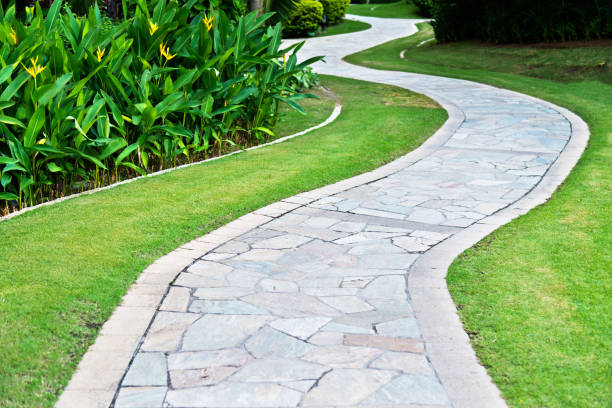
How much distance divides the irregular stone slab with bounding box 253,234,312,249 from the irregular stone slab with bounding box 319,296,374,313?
1.14 metres

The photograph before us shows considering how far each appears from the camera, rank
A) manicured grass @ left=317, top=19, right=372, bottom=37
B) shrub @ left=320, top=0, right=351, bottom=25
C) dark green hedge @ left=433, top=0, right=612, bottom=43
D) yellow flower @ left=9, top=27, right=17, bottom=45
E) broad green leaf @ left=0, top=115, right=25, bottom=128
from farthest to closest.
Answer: shrub @ left=320, top=0, right=351, bottom=25 < manicured grass @ left=317, top=19, right=372, bottom=37 < dark green hedge @ left=433, top=0, right=612, bottom=43 < yellow flower @ left=9, top=27, right=17, bottom=45 < broad green leaf @ left=0, top=115, right=25, bottom=128

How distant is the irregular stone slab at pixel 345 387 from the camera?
336 cm

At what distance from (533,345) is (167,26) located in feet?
19.1

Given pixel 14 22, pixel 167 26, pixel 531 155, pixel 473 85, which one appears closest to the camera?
pixel 14 22

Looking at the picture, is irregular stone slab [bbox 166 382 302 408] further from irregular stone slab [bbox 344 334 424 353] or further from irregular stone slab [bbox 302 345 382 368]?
irregular stone slab [bbox 344 334 424 353]

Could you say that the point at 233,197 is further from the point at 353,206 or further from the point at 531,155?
the point at 531,155

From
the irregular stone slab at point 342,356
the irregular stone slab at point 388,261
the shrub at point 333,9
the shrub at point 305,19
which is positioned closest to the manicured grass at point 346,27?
the shrub at point 333,9

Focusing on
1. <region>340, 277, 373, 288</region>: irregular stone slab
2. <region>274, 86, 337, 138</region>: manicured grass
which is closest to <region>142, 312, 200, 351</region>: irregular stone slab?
<region>340, 277, 373, 288</region>: irregular stone slab

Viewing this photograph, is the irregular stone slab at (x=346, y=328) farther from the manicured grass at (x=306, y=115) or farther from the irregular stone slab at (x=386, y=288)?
the manicured grass at (x=306, y=115)

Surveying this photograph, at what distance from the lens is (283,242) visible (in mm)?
5793

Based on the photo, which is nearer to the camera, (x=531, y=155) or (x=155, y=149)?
(x=155, y=149)

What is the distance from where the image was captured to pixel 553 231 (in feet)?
19.5

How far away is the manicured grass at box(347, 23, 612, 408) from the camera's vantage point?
3.52 meters

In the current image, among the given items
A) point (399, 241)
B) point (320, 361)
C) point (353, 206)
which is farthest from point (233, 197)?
point (320, 361)
